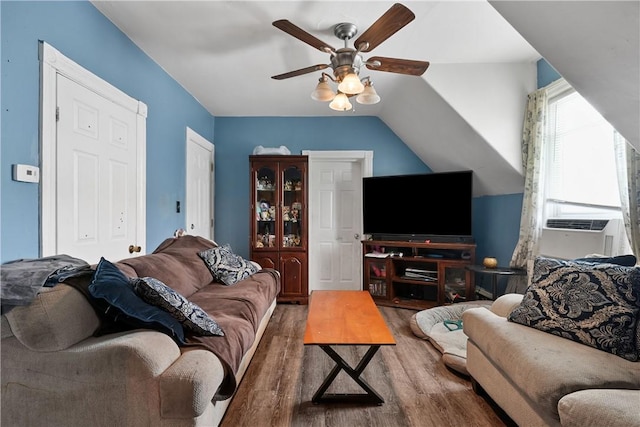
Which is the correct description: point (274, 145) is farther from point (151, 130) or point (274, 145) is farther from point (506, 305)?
point (506, 305)

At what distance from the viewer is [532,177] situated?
9.39ft

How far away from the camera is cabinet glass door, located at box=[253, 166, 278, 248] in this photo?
4.01 metres

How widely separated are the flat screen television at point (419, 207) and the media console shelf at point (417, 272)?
0.14 m

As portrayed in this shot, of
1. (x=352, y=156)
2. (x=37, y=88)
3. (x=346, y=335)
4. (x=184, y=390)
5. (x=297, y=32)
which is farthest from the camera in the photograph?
(x=352, y=156)

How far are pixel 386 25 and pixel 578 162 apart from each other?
2045 mm

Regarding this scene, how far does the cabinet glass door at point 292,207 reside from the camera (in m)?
4.02

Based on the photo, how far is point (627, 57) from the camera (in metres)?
1.43

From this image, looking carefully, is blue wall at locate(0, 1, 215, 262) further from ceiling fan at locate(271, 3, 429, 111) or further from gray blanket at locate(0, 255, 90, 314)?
ceiling fan at locate(271, 3, 429, 111)

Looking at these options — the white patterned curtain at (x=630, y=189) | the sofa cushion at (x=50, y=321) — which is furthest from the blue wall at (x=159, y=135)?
the white patterned curtain at (x=630, y=189)

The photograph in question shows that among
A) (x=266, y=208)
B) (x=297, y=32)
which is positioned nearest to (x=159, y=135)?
(x=266, y=208)

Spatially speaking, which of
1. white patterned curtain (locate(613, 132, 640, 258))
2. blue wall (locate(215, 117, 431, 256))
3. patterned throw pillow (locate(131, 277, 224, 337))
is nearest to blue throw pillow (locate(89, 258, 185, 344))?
patterned throw pillow (locate(131, 277, 224, 337))

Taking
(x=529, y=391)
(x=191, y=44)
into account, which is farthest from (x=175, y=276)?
(x=529, y=391)

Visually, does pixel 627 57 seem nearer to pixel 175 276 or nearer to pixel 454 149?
pixel 454 149

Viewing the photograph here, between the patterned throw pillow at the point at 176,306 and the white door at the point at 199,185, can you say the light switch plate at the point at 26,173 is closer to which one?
the patterned throw pillow at the point at 176,306
